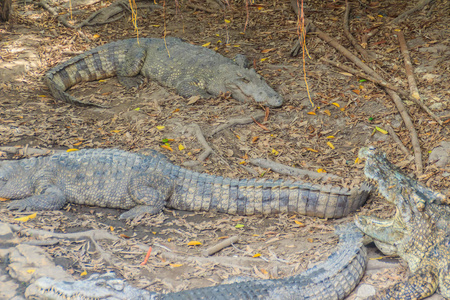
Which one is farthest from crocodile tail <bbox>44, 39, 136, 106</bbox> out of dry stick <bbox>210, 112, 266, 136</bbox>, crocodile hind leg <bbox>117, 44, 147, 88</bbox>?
dry stick <bbox>210, 112, 266, 136</bbox>

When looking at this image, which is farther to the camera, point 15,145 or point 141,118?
point 141,118

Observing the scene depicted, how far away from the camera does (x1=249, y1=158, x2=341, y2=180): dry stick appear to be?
496 cm

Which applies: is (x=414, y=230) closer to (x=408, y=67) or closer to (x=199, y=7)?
(x=408, y=67)

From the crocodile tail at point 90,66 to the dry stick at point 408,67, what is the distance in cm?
462

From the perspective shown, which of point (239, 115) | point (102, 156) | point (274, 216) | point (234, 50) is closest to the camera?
point (274, 216)

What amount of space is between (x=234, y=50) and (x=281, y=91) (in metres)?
1.59

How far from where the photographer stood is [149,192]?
4602 mm

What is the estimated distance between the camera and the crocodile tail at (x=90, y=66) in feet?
22.9

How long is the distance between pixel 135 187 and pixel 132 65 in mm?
3438

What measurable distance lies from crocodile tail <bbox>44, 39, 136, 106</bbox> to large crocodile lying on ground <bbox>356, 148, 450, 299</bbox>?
532cm

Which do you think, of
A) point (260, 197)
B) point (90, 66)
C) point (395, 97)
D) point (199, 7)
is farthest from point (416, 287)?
point (199, 7)

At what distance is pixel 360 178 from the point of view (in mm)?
4859

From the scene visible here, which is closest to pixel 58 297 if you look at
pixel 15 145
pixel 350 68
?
pixel 15 145

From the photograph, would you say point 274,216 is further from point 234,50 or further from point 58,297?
point 234,50
